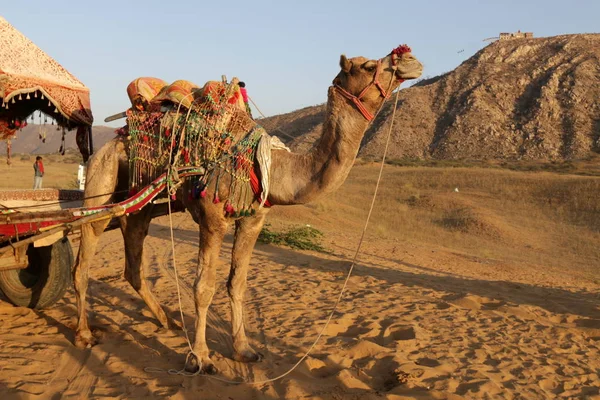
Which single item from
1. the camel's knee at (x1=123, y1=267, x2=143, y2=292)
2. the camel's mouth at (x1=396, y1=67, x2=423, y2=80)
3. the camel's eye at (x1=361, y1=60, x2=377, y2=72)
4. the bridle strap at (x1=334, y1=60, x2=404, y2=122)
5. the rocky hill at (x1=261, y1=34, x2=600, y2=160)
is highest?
the rocky hill at (x1=261, y1=34, x2=600, y2=160)

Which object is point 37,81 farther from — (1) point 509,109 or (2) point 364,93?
(1) point 509,109

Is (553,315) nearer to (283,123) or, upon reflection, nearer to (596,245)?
(596,245)

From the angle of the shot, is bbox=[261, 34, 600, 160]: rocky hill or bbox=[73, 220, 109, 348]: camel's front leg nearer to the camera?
bbox=[73, 220, 109, 348]: camel's front leg

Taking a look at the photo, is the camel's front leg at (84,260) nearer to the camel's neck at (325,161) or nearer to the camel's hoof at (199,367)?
the camel's hoof at (199,367)

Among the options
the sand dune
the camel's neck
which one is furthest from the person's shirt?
the camel's neck

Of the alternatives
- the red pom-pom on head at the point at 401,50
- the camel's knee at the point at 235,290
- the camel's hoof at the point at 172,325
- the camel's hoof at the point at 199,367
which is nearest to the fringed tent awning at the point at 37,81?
the camel's hoof at the point at 172,325

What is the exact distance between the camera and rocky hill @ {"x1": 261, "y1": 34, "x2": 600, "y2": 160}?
49.6 m

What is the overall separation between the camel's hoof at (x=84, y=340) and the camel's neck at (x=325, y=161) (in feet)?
8.41

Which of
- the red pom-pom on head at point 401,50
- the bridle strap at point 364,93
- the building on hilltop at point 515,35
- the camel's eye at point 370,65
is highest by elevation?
the building on hilltop at point 515,35

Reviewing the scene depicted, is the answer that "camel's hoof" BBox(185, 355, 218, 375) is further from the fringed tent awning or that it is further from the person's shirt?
the person's shirt

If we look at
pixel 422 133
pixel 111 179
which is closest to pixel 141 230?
pixel 111 179

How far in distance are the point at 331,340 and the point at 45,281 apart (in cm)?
364

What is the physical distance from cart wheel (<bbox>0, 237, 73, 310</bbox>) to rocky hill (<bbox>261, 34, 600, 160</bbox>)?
3874cm

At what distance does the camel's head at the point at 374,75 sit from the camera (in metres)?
4.35
